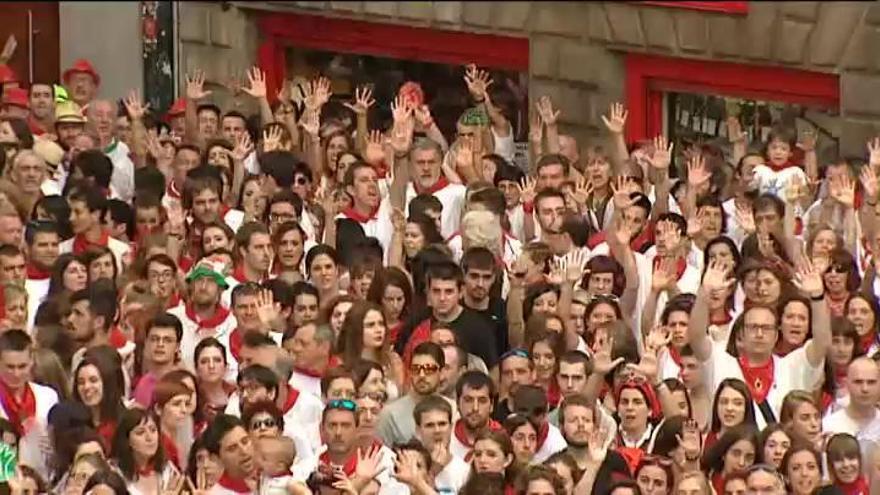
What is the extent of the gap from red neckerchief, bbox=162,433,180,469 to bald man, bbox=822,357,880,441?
3.11 meters

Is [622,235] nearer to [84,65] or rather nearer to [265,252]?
[265,252]

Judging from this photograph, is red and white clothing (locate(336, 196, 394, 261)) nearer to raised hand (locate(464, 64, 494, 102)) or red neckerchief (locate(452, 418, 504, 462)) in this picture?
raised hand (locate(464, 64, 494, 102))

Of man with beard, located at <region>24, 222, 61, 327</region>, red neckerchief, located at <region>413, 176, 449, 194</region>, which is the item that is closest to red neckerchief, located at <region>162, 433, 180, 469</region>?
man with beard, located at <region>24, 222, 61, 327</region>

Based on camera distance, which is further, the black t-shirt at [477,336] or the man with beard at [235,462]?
the black t-shirt at [477,336]

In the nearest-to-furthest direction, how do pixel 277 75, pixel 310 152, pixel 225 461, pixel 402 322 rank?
pixel 225 461
pixel 402 322
pixel 310 152
pixel 277 75

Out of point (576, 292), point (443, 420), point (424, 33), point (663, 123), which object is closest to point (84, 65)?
point (424, 33)

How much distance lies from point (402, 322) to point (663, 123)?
6.10 meters

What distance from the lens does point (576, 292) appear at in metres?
14.6

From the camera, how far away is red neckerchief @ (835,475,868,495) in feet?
41.2

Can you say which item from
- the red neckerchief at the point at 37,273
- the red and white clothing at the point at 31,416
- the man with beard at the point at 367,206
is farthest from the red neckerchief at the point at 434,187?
the red and white clothing at the point at 31,416

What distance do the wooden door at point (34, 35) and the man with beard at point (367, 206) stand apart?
932 cm

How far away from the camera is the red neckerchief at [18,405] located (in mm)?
13086

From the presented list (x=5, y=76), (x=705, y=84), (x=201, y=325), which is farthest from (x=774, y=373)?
(x=5, y=76)

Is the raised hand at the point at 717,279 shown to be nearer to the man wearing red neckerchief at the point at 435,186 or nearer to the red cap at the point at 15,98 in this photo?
the man wearing red neckerchief at the point at 435,186
